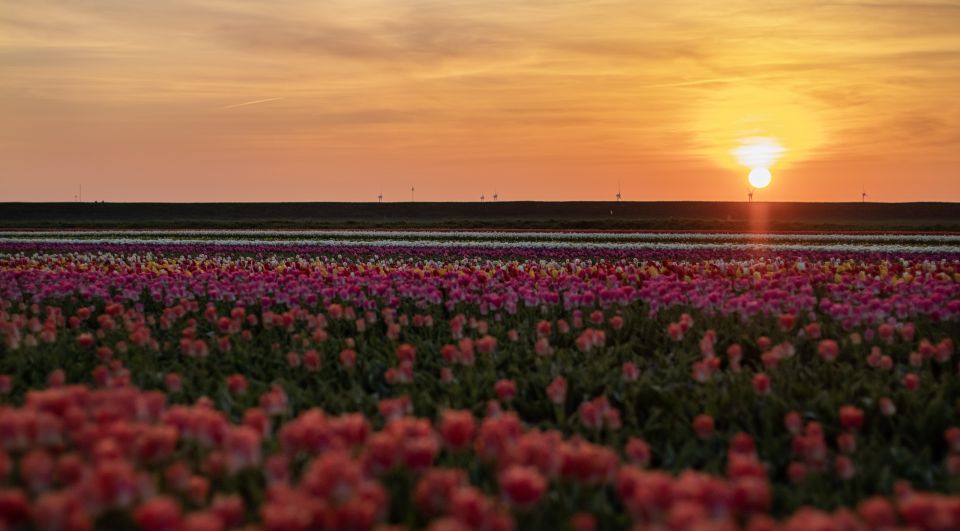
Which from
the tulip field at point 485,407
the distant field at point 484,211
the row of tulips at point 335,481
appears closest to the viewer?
the row of tulips at point 335,481

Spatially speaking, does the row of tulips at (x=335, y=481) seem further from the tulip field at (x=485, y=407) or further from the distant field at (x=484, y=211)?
the distant field at (x=484, y=211)

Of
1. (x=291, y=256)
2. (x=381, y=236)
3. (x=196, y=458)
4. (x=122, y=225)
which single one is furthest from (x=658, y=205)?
(x=196, y=458)

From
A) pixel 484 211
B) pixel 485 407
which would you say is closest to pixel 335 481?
pixel 485 407

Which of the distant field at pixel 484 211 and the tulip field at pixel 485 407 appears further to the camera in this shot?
the distant field at pixel 484 211

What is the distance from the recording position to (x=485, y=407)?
23.7 ft

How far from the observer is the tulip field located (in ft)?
11.2

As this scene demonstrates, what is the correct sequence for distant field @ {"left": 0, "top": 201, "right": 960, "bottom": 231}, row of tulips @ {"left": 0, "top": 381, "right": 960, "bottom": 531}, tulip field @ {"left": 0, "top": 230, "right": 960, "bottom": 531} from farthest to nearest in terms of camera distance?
distant field @ {"left": 0, "top": 201, "right": 960, "bottom": 231} < tulip field @ {"left": 0, "top": 230, "right": 960, "bottom": 531} < row of tulips @ {"left": 0, "top": 381, "right": 960, "bottom": 531}

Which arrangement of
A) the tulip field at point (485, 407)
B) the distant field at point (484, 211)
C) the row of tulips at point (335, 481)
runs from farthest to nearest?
the distant field at point (484, 211) → the tulip field at point (485, 407) → the row of tulips at point (335, 481)

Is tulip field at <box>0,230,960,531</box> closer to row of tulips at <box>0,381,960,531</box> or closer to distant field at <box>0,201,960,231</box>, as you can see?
row of tulips at <box>0,381,960,531</box>

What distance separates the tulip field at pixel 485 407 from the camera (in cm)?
341

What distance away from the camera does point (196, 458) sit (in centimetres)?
488

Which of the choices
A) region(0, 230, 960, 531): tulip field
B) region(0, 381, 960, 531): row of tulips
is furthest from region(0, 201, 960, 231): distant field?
region(0, 381, 960, 531): row of tulips

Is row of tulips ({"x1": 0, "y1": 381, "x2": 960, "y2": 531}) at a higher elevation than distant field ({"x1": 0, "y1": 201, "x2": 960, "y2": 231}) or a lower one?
lower

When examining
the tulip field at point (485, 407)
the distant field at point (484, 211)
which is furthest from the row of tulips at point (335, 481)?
the distant field at point (484, 211)
